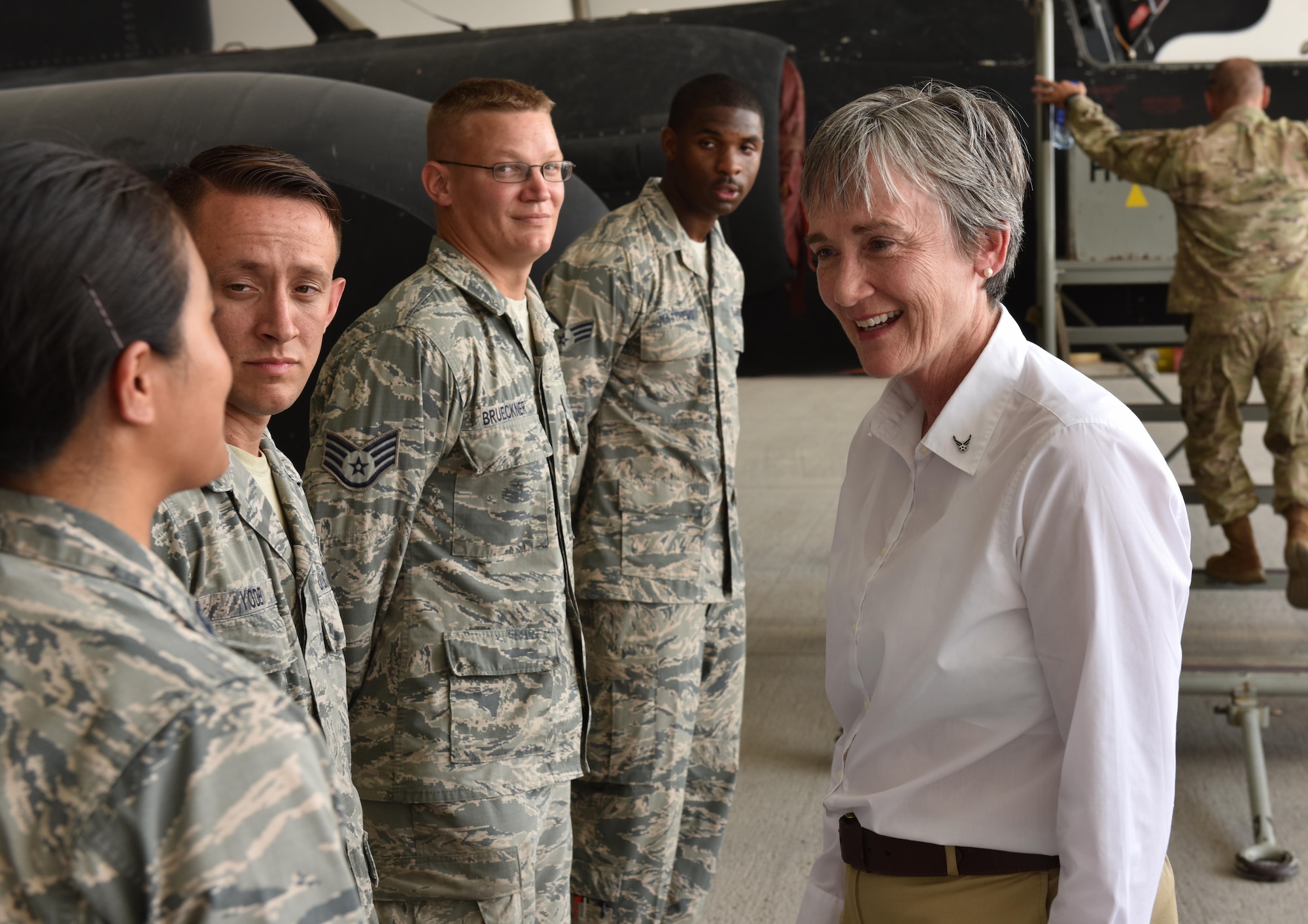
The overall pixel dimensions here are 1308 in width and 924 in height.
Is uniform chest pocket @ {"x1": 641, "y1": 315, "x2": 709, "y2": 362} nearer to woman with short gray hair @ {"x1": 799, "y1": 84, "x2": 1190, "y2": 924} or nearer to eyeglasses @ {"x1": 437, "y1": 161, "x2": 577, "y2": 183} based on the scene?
eyeglasses @ {"x1": 437, "y1": 161, "x2": 577, "y2": 183}

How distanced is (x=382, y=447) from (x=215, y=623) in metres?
0.60

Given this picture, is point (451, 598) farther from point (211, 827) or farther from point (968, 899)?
point (211, 827)

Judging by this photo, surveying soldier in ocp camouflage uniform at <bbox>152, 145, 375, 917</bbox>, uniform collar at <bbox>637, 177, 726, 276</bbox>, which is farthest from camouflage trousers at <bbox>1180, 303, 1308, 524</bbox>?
soldier in ocp camouflage uniform at <bbox>152, 145, 375, 917</bbox>

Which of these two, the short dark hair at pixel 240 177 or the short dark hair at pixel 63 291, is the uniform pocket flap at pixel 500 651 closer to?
the short dark hair at pixel 240 177

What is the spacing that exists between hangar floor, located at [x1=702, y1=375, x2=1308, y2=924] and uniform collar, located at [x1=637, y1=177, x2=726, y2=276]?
4.94ft

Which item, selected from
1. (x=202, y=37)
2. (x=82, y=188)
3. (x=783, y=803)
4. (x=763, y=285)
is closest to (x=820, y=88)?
(x=763, y=285)

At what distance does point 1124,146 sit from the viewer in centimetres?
381

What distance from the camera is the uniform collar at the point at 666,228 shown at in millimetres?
2650

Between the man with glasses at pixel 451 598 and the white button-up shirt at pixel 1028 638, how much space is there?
0.71 meters

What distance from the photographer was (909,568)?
1137mm

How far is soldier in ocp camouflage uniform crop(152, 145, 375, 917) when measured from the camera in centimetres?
123

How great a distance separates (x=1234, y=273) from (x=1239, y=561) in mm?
975

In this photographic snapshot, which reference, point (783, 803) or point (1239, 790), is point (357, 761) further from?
point (1239, 790)

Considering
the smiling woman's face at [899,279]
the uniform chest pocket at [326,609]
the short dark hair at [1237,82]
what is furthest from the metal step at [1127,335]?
the uniform chest pocket at [326,609]
